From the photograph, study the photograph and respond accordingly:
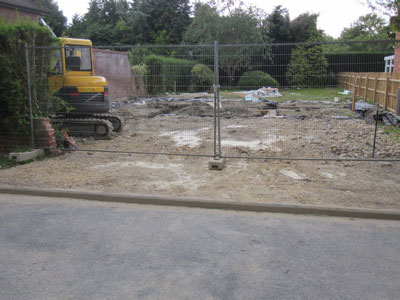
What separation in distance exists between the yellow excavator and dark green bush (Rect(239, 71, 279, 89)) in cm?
435

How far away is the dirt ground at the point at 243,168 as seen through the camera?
6.22 meters

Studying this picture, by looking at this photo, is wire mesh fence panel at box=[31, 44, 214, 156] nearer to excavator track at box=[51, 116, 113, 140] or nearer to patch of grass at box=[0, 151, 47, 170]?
excavator track at box=[51, 116, 113, 140]

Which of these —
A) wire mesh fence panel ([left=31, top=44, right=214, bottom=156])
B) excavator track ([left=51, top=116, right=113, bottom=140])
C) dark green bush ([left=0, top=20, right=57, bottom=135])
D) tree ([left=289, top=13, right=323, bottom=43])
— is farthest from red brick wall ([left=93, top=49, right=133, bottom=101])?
tree ([left=289, top=13, right=323, bottom=43])

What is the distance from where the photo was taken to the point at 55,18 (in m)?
53.9

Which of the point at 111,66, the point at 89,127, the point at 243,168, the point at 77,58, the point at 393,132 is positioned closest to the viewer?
the point at 243,168

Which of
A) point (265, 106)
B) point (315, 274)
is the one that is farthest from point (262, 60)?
point (265, 106)

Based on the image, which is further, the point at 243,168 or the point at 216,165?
the point at 243,168

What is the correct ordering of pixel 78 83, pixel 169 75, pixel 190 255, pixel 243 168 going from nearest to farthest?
pixel 190 255 → pixel 243 168 → pixel 169 75 → pixel 78 83

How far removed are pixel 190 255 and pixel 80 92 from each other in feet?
26.1

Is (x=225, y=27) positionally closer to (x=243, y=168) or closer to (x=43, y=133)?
(x=43, y=133)

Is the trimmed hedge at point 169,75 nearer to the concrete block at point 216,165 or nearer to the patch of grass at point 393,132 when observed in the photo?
the concrete block at point 216,165

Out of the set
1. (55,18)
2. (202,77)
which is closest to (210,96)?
(202,77)

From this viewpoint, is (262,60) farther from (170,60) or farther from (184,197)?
(184,197)

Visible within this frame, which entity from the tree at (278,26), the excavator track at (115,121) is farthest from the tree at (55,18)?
A: the excavator track at (115,121)
